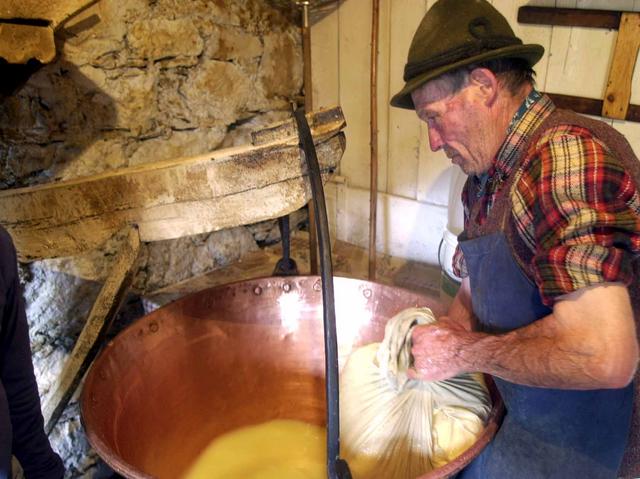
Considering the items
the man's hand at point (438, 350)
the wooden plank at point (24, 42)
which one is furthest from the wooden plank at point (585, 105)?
the wooden plank at point (24, 42)

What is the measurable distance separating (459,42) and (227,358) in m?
1.01

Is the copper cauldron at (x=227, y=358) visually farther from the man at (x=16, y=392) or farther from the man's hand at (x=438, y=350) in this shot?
the man's hand at (x=438, y=350)

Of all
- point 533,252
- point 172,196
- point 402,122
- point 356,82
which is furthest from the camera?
point 356,82

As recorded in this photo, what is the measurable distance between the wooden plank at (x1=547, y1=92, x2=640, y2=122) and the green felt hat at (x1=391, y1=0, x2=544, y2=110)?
86cm

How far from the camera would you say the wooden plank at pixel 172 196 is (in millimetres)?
1245

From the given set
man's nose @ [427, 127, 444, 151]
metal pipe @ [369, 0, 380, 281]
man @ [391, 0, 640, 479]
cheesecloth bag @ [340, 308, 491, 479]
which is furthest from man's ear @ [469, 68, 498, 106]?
metal pipe @ [369, 0, 380, 281]

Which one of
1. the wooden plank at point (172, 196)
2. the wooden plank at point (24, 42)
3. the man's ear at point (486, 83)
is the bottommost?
the wooden plank at point (172, 196)

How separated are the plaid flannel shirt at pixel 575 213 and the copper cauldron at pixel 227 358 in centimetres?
Answer: 51

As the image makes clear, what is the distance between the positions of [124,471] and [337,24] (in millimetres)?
2015

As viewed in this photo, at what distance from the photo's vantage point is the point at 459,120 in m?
1.02

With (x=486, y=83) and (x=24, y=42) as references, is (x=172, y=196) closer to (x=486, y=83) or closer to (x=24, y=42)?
(x=24, y=42)

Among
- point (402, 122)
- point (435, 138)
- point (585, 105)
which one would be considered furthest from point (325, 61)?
point (435, 138)

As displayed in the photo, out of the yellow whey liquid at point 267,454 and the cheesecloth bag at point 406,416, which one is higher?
the cheesecloth bag at point 406,416

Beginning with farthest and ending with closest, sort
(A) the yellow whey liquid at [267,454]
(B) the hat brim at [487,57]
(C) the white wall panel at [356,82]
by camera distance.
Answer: (C) the white wall panel at [356,82]
(A) the yellow whey liquid at [267,454]
(B) the hat brim at [487,57]
